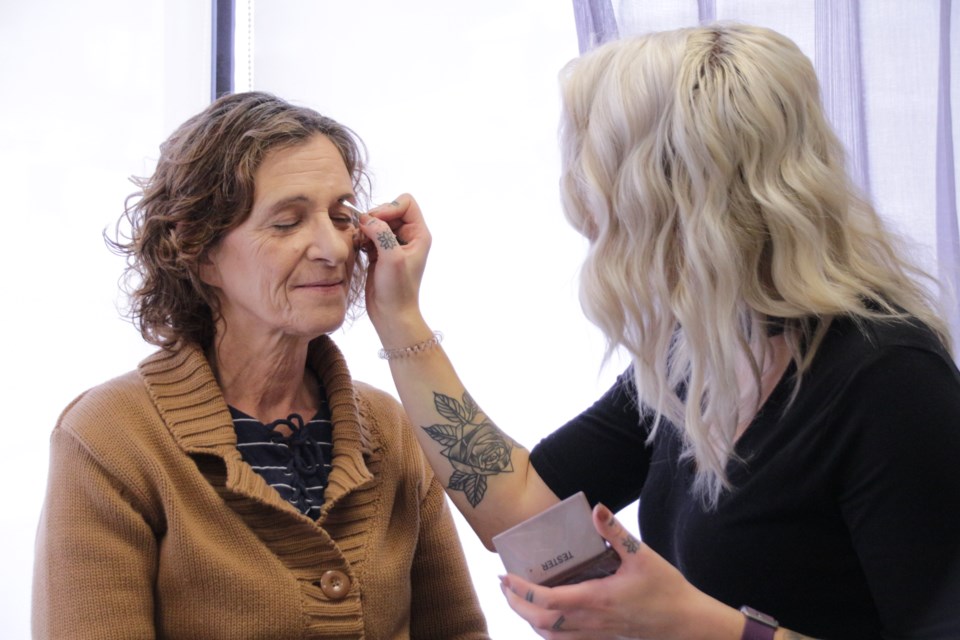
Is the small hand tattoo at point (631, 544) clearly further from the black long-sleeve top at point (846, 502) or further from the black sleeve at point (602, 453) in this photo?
the black sleeve at point (602, 453)

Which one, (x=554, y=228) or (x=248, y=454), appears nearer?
Answer: (x=248, y=454)

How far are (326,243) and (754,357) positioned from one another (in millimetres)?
605

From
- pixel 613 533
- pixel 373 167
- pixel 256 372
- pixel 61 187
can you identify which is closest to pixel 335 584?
pixel 256 372

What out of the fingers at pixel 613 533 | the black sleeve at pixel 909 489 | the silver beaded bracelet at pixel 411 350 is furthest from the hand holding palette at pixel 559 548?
the silver beaded bracelet at pixel 411 350

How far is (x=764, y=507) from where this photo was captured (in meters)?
1.20

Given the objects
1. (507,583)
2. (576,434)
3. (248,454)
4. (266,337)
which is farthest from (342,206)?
(507,583)

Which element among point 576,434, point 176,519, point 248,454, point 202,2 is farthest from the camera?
point 202,2

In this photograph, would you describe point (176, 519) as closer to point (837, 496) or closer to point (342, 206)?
point (342, 206)

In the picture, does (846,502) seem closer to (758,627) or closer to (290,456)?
(758,627)

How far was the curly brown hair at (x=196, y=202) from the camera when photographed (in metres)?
1.38

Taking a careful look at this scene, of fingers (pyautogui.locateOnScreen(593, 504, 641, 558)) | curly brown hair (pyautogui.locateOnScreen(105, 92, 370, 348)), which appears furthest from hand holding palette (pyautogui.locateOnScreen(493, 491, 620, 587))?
curly brown hair (pyautogui.locateOnScreen(105, 92, 370, 348))

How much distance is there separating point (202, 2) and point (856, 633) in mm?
2073

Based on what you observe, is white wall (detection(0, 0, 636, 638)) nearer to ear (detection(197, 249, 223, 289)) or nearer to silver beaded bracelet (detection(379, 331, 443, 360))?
silver beaded bracelet (detection(379, 331, 443, 360))

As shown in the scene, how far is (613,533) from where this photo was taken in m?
1.06
